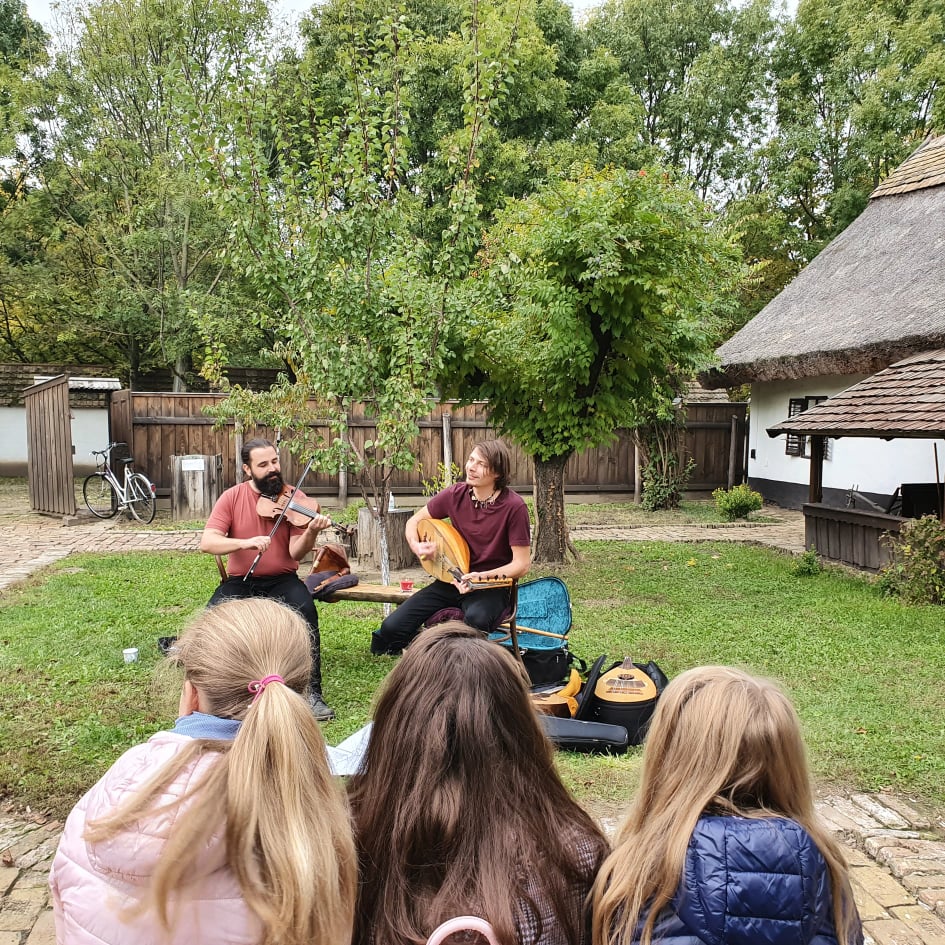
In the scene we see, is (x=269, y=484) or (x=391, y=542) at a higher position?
(x=269, y=484)

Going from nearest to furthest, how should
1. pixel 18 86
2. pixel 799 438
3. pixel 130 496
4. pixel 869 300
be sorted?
1. pixel 869 300
2. pixel 130 496
3. pixel 799 438
4. pixel 18 86

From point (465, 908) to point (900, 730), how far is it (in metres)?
3.97

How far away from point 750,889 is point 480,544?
3702mm

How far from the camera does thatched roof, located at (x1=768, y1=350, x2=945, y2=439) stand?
8172 mm

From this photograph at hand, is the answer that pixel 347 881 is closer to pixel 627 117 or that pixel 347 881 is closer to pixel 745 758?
pixel 745 758

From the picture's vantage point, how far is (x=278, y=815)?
1.46 metres

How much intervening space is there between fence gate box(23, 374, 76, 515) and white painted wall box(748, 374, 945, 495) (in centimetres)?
1293

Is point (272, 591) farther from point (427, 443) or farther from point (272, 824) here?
point (427, 443)

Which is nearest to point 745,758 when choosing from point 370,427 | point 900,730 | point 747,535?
point 900,730

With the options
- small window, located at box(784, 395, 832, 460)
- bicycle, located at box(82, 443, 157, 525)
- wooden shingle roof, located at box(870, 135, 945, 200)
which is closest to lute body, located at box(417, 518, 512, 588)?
bicycle, located at box(82, 443, 157, 525)

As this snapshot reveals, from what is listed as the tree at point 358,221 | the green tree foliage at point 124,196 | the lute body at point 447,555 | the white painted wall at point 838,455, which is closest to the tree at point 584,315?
the tree at point 358,221

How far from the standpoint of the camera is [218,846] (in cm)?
141

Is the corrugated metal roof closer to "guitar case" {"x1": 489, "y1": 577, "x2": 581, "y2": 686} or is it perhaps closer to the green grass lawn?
the green grass lawn

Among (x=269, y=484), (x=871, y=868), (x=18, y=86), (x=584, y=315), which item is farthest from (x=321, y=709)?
(x=18, y=86)
